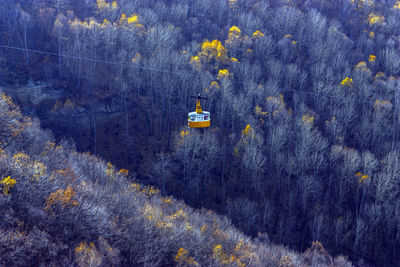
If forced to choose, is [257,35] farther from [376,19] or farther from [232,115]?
[376,19]

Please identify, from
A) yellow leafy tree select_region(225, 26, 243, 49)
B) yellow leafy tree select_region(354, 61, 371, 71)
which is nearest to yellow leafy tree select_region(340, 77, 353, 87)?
yellow leafy tree select_region(354, 61, 371, 71)

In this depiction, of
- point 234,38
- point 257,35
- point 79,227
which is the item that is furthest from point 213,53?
point 79,227

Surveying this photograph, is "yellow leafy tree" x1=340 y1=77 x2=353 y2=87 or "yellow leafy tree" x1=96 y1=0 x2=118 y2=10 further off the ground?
"yellow leafy tree" x1=96 y1=0 x2=118 y2=10

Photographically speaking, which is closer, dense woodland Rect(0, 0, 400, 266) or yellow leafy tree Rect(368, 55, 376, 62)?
dense woodland Rect(0, 0, 400, 266)

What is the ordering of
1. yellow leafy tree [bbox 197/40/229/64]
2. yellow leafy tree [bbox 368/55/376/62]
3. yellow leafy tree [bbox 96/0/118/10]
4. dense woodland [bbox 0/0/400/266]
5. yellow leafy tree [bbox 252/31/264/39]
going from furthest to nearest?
yellow leafy tree [bbox 252/31/264/39]
yellow leafy tree [bbox 368/55/376/62]
yellow leafy tree [bbox 96/0/118/10]
yellow leafy tree [bbox 197/40/229/64]
dense woodland [bbox 0/0/400/266]

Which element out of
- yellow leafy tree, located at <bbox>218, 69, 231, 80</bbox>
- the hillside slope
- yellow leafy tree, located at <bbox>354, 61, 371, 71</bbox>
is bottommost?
the hillside slope

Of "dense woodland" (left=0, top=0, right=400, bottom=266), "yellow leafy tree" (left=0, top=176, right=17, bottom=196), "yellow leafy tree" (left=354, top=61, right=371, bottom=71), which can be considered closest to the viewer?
"yellow leafy tree" (left=0, top=176, right=17, bottom=196)

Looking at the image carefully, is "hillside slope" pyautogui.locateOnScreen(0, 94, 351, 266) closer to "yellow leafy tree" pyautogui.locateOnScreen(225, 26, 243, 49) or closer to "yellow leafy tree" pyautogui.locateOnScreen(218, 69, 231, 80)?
"yellow leafy tree" pyautogui.locateOnScreen(218, 69, 231, 80)

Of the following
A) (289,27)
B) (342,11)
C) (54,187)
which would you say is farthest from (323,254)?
(342,11)

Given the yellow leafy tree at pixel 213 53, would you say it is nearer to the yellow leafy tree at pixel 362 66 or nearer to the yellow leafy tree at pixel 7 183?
the yellow leafy tree at pixel 362 66
